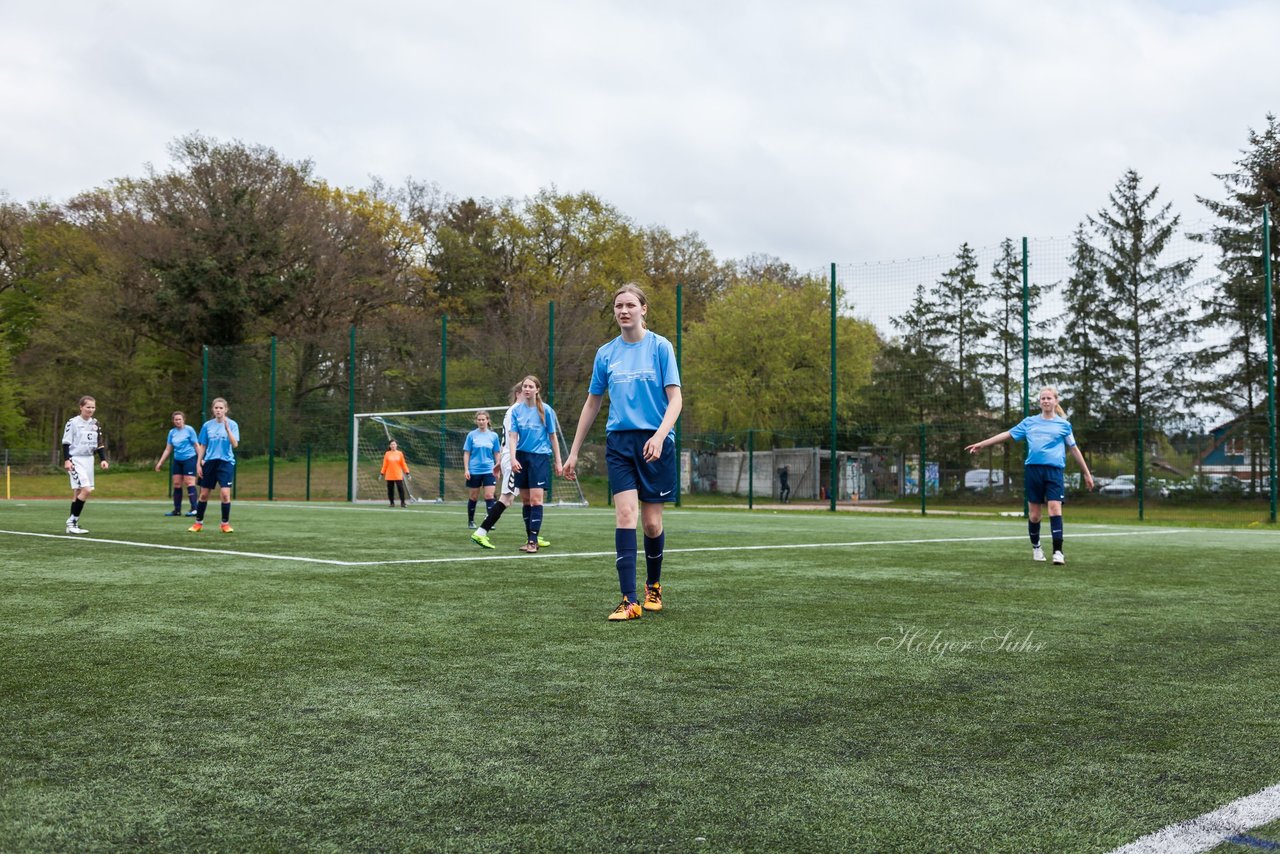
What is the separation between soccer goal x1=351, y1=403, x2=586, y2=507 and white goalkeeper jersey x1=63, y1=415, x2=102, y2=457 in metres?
15.5

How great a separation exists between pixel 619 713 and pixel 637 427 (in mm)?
2850

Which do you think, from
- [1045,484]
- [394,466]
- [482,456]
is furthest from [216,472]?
[394,466]

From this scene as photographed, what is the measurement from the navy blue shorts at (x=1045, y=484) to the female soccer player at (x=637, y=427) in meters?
5.36

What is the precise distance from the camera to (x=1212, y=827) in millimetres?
2666

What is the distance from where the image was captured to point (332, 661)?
4828mm

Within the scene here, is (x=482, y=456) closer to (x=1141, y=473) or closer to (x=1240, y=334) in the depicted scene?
(x=1141, y=473)

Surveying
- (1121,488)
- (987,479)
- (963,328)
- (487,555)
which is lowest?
(487,555)

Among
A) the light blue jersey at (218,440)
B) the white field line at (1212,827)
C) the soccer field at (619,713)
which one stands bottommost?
the soccer field at (619,713)

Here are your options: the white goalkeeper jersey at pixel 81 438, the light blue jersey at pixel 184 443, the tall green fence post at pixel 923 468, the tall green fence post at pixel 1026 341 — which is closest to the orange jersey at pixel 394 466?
the light blue jersey at pixel 184 443

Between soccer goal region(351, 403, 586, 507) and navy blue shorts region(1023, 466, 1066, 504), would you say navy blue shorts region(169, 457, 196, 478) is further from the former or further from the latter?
navy blue shorts region(1023, 466, 1066, 504)

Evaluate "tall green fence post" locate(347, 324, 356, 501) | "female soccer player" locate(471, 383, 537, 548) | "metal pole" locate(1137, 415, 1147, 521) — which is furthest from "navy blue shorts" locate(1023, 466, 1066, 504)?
"tall green fence post" locate(347, 324, 356, 501)

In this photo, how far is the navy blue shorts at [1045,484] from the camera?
1062 cm

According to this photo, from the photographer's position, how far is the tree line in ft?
87.6

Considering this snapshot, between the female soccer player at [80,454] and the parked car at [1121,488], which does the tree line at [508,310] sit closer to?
the parked car at [1121,488]
